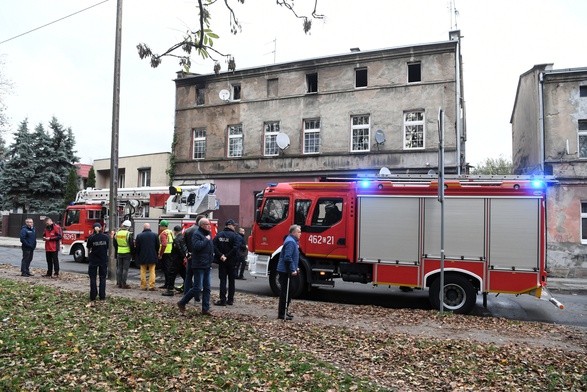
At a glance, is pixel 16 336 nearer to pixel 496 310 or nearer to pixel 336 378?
pixel 336 378

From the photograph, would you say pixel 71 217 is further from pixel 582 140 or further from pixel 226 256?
pixel 582 140

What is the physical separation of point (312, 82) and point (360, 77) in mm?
2786

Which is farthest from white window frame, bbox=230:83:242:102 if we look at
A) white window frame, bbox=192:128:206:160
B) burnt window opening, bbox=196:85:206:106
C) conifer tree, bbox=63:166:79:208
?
conifer tree, bbox=63:166:79:208

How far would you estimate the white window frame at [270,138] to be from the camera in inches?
997

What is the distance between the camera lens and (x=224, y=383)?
5.09 m

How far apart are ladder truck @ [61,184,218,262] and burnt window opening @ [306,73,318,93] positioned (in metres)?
9.20

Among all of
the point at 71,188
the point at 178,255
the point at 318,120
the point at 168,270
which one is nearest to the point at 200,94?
the point at 318,120

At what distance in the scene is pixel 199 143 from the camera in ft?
90.9

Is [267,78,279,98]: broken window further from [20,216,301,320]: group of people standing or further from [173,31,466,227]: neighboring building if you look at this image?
[20,216,301,320]: group of people standing

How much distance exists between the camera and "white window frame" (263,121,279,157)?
25.3 meters

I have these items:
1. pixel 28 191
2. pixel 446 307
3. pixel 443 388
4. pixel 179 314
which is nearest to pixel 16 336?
pixel 179 314

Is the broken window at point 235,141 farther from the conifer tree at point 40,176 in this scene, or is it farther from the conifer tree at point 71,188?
the conifer tree at point 40,176

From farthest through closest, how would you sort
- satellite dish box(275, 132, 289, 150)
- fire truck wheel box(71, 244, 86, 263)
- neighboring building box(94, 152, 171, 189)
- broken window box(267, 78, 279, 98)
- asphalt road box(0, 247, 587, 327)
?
neighboring building box(94, 152, 171, 189), broken window box(267, 78, 279, 98), satellite dish box(275, 132, 289, 150), fire truck wheel box(71, 244, 86, 263), asphalt road box(0, 247, 587, 327)

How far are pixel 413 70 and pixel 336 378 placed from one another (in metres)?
19.8
